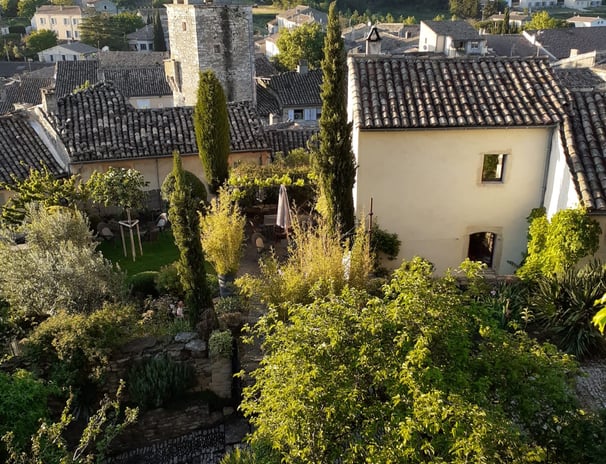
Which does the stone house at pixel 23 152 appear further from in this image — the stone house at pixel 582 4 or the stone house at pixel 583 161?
the stone house at pixel 582 4

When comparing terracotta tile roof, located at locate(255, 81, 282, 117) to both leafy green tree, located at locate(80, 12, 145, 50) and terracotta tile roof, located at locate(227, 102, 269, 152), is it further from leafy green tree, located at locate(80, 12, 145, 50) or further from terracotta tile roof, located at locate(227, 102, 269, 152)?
leafy green tree, located at locate(80, 12, 145, 50)

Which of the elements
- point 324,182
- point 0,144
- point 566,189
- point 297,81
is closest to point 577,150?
point 566,189

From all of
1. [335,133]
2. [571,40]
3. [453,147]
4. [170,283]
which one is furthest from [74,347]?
[571,40]

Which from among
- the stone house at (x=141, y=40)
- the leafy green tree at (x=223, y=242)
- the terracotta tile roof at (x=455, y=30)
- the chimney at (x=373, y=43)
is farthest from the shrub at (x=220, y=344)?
the stone house at (x=141, y=40)

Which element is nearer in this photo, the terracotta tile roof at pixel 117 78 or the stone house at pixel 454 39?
the terracotta tile roof at pixel 117 78

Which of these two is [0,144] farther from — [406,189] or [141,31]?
[141,31]

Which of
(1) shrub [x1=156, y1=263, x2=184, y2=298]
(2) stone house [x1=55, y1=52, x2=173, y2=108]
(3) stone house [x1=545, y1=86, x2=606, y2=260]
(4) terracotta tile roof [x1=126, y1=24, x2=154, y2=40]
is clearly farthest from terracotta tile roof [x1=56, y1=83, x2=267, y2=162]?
(4) terracotta tile roof [x1=126, y1=24, x2=154, y2=40]
